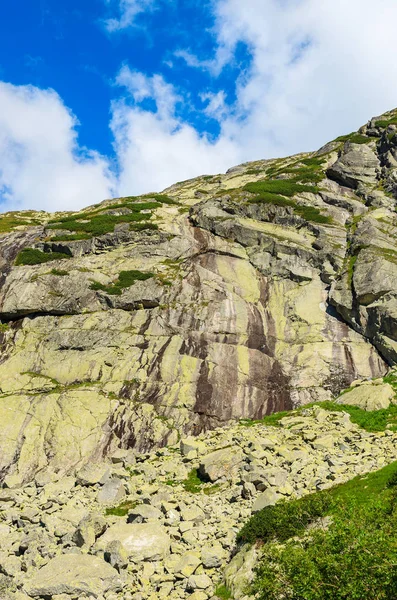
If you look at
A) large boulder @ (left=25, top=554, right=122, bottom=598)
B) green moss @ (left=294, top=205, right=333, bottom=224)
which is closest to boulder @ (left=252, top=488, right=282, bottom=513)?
large boulder @ (left=25, top=554, right=122, bottom=598)

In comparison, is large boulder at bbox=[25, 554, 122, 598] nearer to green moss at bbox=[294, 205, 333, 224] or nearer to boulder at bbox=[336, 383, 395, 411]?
boulder at bbox=[336, 383, 395, 411]

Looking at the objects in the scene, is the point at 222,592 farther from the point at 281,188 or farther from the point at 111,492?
the point at 281,188

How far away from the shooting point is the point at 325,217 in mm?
61531

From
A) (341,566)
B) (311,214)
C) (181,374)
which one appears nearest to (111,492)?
(181,374)

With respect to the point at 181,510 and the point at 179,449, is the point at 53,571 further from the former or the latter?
the point at 179,449

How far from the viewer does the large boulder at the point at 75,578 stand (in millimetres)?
18016

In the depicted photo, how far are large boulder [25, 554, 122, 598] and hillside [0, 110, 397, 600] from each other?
0.08 metres

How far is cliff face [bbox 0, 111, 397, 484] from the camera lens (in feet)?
120

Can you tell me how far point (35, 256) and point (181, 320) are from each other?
20.8 metres

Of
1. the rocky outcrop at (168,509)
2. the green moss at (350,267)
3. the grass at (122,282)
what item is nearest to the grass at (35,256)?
the grass at (122,282)

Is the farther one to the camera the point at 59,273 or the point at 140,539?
the point at 59,273

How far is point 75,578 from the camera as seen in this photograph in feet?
60.5

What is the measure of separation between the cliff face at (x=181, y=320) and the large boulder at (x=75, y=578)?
45.1ft

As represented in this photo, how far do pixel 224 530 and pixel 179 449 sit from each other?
12.4 m
